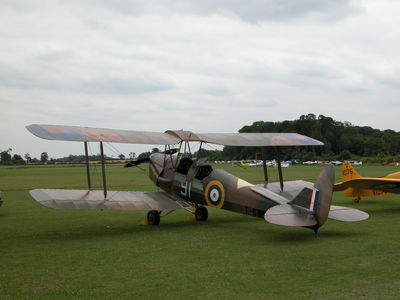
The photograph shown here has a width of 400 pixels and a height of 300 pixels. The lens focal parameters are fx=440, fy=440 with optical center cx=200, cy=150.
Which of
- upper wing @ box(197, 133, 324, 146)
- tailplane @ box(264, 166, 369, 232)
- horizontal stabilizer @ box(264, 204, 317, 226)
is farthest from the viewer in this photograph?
upper wing @ box(197, 133, 324, 146)

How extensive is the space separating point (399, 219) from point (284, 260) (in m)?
5.77

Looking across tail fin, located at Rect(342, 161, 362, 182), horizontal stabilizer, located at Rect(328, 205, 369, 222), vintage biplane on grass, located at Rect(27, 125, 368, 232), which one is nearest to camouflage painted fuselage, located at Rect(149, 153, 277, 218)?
vintage biplane on grass, located at Rect(27, 125, 368, 232)

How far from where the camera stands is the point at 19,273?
608 cm

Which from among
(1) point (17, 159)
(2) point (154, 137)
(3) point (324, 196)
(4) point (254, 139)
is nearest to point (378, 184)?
(4) point (254, 139)

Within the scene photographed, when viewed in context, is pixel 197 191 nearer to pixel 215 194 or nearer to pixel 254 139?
pixel 215 194

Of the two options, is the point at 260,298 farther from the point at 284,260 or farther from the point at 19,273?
the point at 19,273

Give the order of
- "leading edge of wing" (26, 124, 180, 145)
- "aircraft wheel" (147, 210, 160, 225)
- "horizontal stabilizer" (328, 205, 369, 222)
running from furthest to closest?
"aircraft wheel" (147, 210, 160, 225) → "leading edge of wing" (26, 124, 180, 145) → "horizontal stabilizer" (328, 205, 369, 222)

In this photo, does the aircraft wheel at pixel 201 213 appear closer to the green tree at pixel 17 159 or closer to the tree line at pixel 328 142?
A: the tree line at pixel 328 142

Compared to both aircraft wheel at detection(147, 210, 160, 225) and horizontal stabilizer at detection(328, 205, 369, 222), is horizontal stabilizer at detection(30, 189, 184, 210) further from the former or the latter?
horizontal stabilizer at detection(328, 205, 369, 222)

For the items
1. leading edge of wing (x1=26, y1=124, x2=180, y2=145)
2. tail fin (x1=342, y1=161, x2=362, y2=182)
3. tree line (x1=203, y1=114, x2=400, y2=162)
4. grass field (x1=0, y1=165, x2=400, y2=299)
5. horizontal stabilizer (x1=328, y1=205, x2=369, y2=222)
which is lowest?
grass field (x1=0, y1=165, x2=400, y2=299)

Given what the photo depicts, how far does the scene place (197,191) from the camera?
11.0 meters

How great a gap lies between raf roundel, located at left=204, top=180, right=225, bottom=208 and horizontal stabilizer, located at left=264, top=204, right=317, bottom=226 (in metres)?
2.37

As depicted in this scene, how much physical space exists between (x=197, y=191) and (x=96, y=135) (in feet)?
9.65

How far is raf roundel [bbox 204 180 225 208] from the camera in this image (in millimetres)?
10445
